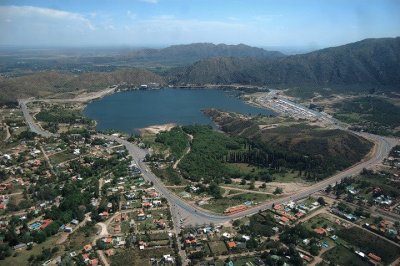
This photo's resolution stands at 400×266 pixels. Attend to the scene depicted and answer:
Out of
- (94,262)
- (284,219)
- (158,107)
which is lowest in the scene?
(158,107)

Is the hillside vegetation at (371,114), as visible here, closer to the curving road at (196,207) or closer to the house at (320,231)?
the curving road at (196,207)

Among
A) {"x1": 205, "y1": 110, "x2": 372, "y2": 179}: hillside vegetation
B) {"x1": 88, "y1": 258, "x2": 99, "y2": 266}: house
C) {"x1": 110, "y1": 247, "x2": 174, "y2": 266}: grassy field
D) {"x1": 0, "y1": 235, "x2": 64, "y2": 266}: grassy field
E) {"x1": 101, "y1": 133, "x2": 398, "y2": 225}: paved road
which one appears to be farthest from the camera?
{"x1": 205, "y1": 110, "x2": 372, "y2": 179}: hillside vegetation

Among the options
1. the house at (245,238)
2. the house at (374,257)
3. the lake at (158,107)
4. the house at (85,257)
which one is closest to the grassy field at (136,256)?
the house at (85,257)

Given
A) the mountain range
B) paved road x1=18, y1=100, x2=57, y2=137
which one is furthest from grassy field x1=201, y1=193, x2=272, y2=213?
the mountain range

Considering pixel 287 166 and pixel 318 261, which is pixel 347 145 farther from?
pixel 318 261

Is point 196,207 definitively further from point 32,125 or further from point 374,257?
point 32,125

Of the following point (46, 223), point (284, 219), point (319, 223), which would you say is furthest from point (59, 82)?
point (319, 223)

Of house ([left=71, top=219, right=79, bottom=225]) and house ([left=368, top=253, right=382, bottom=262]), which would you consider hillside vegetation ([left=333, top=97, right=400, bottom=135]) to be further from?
house ([left=71, top=219, right=79, bottom=225])
